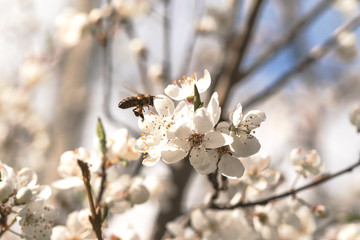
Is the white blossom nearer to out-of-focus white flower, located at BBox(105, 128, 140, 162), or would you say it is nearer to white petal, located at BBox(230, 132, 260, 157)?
white petal, located at BBox(230, 132, 260, 157)

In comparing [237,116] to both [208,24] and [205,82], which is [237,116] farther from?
[208,24]

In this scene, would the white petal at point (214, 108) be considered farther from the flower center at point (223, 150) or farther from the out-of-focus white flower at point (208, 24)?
the out-of-focus white flower at point (208, 24)

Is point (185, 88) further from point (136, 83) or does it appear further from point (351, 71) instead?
point (351, 71)

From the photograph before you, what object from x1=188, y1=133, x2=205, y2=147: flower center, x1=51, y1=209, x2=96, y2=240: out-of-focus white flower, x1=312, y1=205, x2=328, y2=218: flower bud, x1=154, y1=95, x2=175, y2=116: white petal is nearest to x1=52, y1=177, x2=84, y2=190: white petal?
x1=51, y1=209, x2=96, y2=240: out-of-focus white flower

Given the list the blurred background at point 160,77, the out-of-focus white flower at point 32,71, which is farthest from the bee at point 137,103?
the out-of-focus white flower at point 32,71

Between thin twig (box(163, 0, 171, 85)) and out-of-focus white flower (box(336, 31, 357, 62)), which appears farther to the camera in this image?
out-of-focus white flower (box(336, 31, 357, 62))

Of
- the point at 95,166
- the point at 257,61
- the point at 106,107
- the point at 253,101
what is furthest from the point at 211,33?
the point at 95,166
